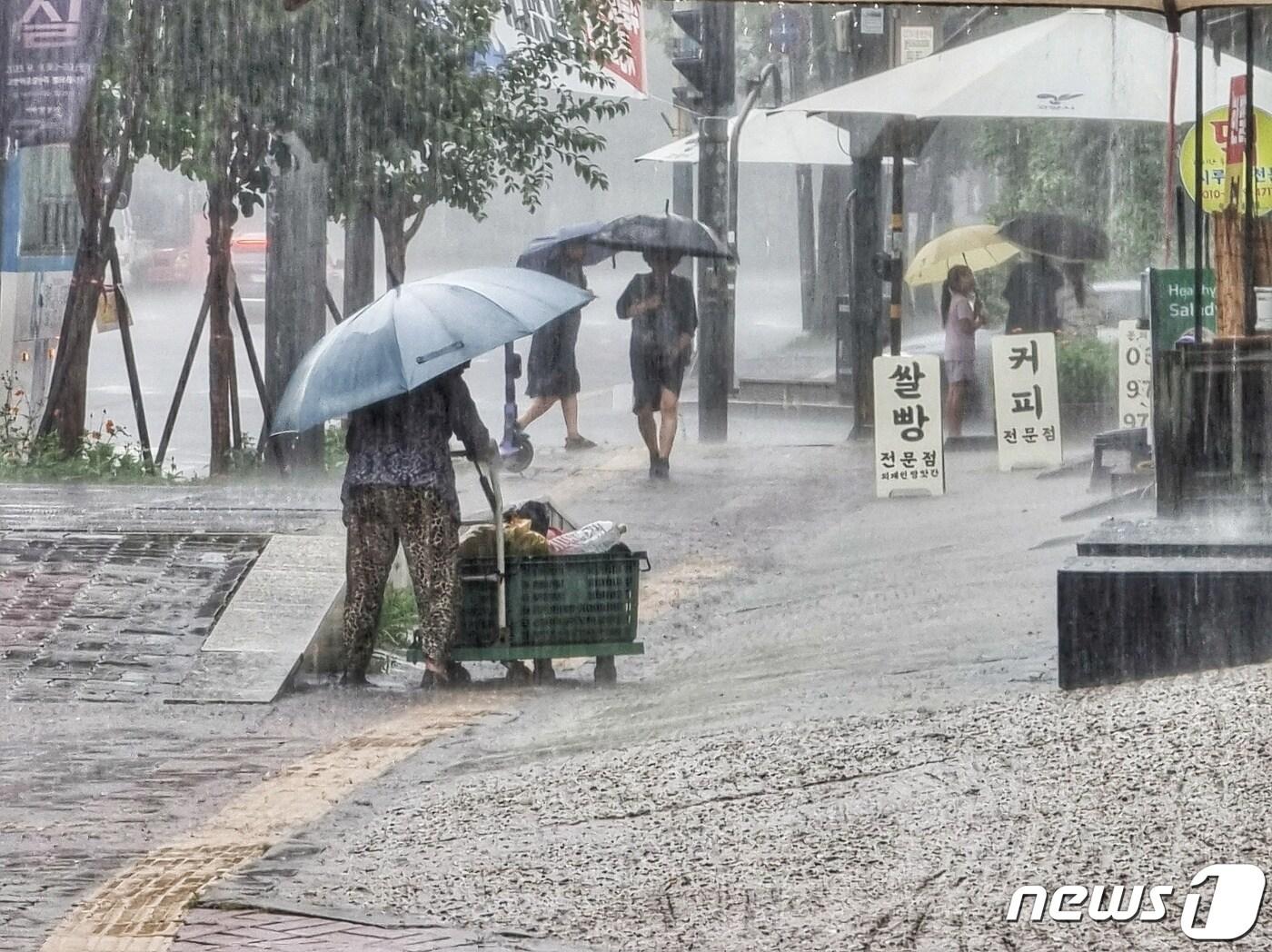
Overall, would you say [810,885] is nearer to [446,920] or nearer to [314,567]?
[446,920]

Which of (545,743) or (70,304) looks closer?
(545,743)

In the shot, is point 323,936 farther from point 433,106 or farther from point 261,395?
point 433,106

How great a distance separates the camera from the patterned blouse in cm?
984

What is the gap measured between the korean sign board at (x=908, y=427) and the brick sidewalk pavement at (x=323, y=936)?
9650 millimetres

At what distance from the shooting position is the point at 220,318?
16969 millimetres

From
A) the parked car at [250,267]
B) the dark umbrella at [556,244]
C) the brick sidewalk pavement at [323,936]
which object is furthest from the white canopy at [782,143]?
the brick sidewalk pavement at [323,936]

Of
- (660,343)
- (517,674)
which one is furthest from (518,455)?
(517,674)

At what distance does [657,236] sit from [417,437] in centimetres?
680

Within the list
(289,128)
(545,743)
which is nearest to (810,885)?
(545,743)

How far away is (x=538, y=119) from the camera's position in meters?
18.2

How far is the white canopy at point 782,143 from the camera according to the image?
2314 cm

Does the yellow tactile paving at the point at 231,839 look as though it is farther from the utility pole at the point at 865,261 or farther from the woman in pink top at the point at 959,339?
the utility pole at the point at 865,261

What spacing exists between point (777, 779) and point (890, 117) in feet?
42.5

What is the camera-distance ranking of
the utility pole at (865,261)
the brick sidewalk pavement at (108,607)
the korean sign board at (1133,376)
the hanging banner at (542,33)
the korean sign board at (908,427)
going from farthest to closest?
the utility pole at (865,261), the hanging banner at (542,33), the korean sign board at (1133,376), the korean sign board at (908,427), the brick sidewalk pavement at (108,607)
